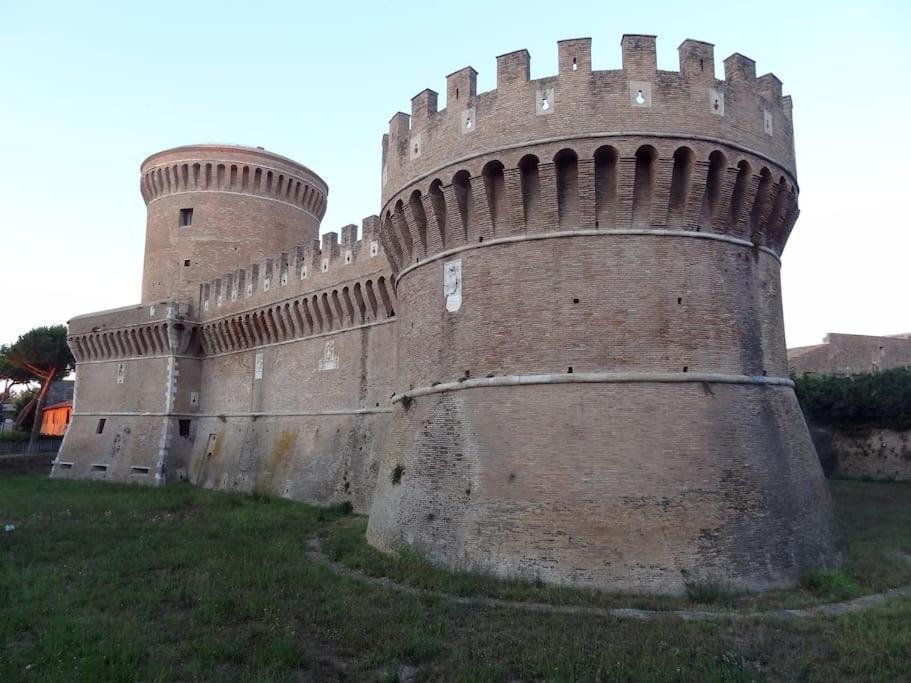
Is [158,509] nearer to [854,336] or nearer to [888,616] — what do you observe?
[888,616]

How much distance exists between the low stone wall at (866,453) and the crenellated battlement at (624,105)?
16971 mm

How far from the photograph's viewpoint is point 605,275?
11.0 m

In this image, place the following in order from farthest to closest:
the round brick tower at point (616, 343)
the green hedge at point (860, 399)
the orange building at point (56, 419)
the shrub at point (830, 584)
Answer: the orange building at point (56, 419)
the green hedge at point (860, 399)
the round brick tower at point (616, 343)
the shrub at point (830, 584)

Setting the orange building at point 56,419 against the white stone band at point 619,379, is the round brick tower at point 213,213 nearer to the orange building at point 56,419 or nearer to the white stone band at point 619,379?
the white stone band at point 619,379

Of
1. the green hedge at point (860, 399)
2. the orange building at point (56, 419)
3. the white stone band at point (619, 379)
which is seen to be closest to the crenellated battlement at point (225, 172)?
the white stone band at point (619, 379)

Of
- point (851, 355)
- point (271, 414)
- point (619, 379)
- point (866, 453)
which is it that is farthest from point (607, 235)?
point (851, 355)

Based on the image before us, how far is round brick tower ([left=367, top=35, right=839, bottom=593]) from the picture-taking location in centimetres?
1000

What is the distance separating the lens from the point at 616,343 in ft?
35.3

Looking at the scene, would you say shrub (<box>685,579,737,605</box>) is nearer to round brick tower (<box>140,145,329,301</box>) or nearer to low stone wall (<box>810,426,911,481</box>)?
low stone wall (<box>810,426,911,481</box>)

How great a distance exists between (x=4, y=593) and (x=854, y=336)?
34893mm

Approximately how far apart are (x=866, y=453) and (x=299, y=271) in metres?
23.2

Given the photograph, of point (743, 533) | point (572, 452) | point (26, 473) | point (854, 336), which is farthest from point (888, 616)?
point (26, 473)

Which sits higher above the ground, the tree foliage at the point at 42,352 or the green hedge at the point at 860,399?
the tree foliage at the point at 42,352

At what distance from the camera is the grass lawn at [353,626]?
6789 mm
